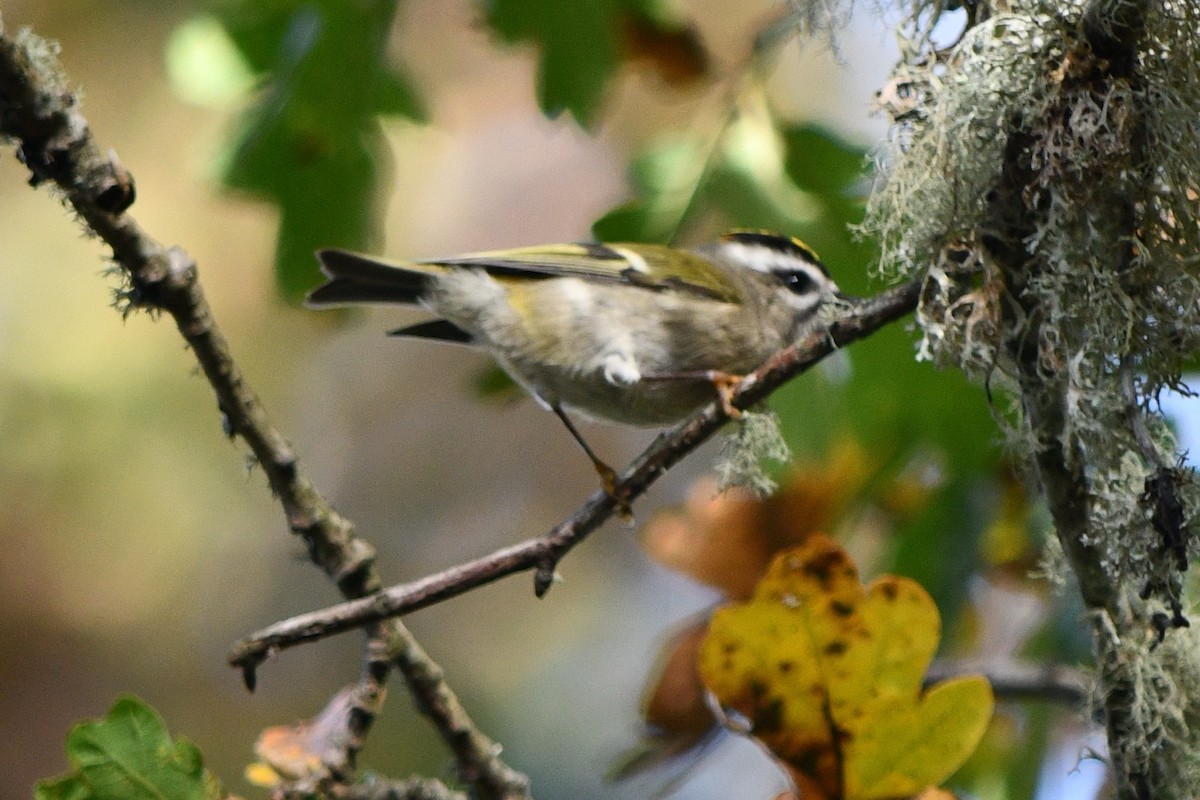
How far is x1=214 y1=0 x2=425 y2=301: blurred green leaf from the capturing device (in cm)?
242

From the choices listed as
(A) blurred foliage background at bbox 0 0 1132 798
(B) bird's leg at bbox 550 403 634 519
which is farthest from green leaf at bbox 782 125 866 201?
(A) blurred foliage background at bbox 0 0 1132 798

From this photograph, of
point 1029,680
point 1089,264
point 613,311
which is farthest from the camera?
point 613,311

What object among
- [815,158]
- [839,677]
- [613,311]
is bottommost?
[839,677]

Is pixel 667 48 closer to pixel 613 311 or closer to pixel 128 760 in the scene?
pixel 613 311

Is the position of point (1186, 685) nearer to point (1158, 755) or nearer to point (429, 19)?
point (1158, 755)

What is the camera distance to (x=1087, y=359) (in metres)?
1.36

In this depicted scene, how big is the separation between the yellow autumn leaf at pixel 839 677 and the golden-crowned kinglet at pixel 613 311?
3.80ft

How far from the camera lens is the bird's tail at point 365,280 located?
2525 mm

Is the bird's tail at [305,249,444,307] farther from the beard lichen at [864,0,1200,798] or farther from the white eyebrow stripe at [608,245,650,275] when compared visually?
the beard lichen at [864,0,1200,798]

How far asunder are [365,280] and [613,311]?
606 millimetres

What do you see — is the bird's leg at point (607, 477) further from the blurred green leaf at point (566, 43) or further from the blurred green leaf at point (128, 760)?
the blurred green leaf at point (566, 43)

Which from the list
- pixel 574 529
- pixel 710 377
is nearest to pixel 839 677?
pixel 574 529

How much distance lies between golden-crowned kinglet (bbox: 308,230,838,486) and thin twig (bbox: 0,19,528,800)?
876 mm

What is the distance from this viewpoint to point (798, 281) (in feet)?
9.66
